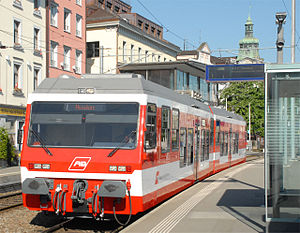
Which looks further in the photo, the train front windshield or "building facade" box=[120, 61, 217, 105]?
"building facade" box=[120, 61, 217, 105]

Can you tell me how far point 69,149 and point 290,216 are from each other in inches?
165

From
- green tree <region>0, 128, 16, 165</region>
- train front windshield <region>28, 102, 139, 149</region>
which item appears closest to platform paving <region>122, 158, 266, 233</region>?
train front windshield <region>28, 102, 139, 149</region>

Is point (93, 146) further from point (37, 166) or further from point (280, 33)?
point (280, 33)

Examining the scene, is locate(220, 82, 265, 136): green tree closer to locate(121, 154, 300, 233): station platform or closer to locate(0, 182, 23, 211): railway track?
locate(0, 182, 23, 211): railway track

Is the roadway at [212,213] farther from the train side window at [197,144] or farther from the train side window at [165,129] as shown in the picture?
the train side window at [165,129]

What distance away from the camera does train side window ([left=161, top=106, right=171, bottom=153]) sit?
38.2 ft

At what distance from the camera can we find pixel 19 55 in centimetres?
3488

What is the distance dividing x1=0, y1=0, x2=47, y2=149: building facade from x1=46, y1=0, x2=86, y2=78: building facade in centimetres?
119

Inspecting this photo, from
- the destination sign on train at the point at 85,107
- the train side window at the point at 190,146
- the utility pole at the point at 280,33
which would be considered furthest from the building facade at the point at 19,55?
the destination sign on train at the point at 85,107

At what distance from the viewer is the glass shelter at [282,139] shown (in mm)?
8203

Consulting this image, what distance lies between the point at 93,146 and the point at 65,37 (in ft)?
109

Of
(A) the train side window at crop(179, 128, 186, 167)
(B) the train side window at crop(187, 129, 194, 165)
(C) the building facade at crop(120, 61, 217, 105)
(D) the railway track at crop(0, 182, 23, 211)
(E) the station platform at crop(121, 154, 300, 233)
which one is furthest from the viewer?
(C) the building facade at crop(120, 61, 217, 105)

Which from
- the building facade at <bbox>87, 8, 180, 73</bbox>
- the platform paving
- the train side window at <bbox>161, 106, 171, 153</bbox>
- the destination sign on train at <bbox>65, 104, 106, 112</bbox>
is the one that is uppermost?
the building facade at <bbox>87, 8, 180, 73</bbox>

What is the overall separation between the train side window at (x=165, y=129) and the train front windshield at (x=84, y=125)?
1.66 meters
